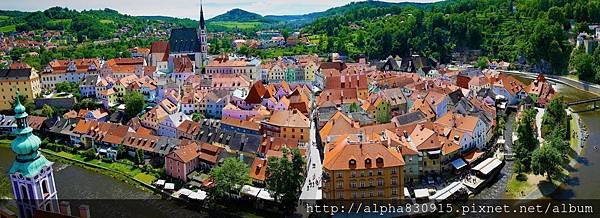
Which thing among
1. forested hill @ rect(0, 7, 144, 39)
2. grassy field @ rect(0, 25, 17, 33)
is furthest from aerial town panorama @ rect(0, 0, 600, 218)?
grassy field @ rect(0, 25, 17, 33)

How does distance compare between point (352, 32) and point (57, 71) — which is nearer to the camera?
point (57, 71)

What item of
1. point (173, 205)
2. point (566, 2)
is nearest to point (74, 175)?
point (173, 205)

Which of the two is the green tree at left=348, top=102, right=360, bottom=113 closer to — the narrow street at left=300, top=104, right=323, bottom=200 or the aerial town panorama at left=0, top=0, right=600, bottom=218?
the aerial town panorama at left=0, top=0, right=600, bottom=218

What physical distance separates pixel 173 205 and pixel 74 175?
A: 28.8 feet

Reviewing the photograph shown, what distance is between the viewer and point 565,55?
188 feet

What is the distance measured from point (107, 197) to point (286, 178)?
1066cm

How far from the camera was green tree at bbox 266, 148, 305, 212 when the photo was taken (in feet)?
75.8

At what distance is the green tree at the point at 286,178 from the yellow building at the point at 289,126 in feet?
27.1

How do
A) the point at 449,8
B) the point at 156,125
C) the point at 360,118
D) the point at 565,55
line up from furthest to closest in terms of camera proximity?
the point at 449,8 < the point at 565,55 < the point at 156,125 < the point at 360,118

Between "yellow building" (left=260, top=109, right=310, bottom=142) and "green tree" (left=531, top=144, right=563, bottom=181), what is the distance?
12688 millimetres

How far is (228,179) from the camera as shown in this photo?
24344 millimetres

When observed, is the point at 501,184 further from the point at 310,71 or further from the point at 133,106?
the point at 310,71

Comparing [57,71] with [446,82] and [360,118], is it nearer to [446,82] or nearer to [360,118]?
[360,118]

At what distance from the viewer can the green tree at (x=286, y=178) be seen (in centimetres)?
2309
